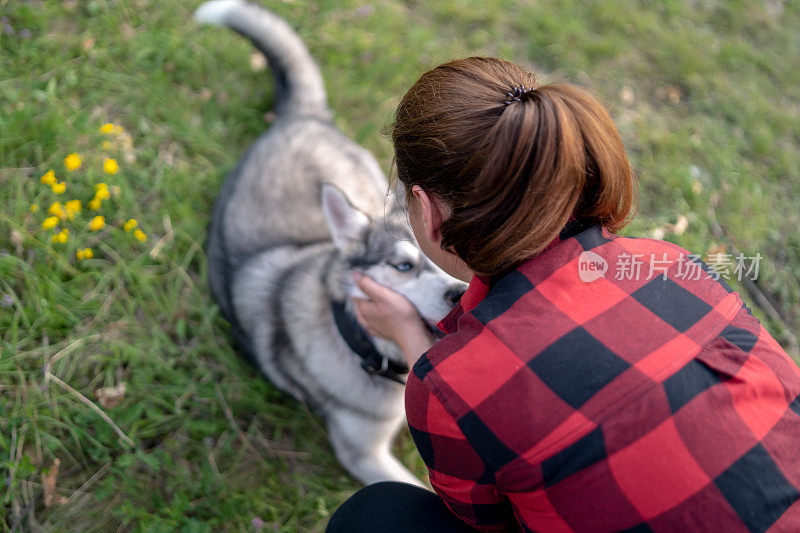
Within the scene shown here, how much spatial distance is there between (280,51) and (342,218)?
1411 mm

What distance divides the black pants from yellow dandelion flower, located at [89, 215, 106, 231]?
1.61m

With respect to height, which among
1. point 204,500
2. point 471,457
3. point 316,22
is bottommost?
point 204,500

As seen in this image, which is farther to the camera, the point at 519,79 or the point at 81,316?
the point at 81,316

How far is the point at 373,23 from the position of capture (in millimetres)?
3480

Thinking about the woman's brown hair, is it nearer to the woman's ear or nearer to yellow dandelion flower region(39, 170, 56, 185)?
the woman's ear

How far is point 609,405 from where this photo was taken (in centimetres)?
102

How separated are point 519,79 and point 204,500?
5.95ft

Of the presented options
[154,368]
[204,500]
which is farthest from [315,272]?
[204,500]

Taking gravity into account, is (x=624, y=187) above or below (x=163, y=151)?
above

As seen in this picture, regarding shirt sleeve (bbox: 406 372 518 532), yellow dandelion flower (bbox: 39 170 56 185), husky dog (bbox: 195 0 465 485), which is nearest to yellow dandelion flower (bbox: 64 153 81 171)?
yellow dandelion flower (bbox: 39 170 56 185)

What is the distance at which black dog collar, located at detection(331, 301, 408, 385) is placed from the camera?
1.98 metres

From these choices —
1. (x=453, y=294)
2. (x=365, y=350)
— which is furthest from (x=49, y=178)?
(x=453, y=294)

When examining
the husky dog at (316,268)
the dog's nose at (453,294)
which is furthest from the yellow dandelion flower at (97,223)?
the dog's nose at (453,294)

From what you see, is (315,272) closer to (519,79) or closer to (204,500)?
(204,500)
